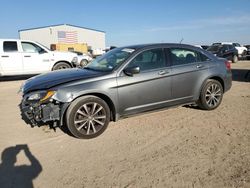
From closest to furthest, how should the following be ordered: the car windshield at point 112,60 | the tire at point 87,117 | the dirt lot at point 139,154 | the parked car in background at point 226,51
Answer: the dirt lot at point 139,154 → the tire at point 87,117 → the car windshield at point 112,60 → the parked car in background at point 226,51

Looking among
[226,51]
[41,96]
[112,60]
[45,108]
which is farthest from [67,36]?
[45,108]

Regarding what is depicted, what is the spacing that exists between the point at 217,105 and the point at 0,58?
29.6 ft

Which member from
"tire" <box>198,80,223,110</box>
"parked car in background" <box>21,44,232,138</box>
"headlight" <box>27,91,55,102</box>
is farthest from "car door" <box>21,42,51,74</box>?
"tire" <box>198,80,223,110</box>

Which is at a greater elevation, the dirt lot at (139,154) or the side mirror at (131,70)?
the side mirror at (131,70)

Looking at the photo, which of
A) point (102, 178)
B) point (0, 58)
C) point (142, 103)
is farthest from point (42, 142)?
point (0, 58)

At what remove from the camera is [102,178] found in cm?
337

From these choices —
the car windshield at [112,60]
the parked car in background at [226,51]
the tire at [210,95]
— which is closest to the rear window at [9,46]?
the car windshield at [112,60]

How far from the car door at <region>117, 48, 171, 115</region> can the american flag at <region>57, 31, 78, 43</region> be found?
4796cm

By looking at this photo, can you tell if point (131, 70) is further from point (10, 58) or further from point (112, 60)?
point (10, 58)

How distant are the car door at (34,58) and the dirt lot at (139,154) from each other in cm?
607

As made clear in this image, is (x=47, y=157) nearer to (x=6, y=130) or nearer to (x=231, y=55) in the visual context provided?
(x=6, y=130)

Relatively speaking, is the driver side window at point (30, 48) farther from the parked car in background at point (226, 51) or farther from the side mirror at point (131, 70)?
the parked car in background at point (226, 51)

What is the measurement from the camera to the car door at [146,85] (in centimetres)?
494

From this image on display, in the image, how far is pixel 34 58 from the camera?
11.5 metres
